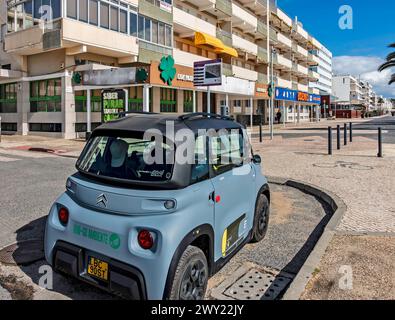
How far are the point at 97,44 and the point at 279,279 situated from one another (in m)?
19.9

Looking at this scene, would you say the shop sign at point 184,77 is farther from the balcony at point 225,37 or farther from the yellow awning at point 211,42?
the balcony at point 225,37

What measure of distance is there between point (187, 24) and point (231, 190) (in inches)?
1069

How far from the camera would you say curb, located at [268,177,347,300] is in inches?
124

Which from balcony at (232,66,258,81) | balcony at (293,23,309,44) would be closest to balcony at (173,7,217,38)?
balcony at (232,66,258,81)

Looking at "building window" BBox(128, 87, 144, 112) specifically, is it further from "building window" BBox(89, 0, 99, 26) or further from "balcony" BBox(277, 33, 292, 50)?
"balcony" BBox(277, 33, 292, 50)

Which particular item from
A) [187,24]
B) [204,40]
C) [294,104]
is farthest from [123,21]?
[294,104]

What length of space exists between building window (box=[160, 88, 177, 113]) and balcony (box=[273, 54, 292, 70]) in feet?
72.9

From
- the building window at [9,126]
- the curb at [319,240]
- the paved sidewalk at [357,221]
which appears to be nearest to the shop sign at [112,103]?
the paved sidewalk at [357,221]

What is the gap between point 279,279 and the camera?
144 inches

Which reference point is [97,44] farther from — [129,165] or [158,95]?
[129,165]

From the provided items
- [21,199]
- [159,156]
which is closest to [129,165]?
[159,156]

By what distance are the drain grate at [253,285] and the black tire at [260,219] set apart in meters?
0.63

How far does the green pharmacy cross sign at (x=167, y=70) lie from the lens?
19.2 m

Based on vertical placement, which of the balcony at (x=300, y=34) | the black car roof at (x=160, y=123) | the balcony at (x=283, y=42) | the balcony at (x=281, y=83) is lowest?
the black car roof at (x=160, y=123)
